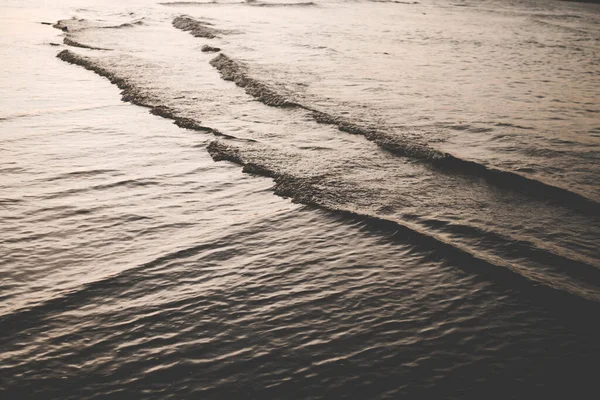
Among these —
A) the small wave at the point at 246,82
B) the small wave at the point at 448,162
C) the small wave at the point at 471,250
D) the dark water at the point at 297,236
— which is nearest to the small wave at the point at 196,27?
the small wave at the point at 246,82

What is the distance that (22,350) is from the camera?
2.30 metres

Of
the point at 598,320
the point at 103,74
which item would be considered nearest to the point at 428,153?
the point at 598,320

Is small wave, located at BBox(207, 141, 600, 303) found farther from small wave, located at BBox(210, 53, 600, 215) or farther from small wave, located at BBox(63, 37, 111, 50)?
small wave, located at BBox(63, 37, 111, 50)

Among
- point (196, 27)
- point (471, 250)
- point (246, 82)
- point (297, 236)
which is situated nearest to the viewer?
point (471, 250)

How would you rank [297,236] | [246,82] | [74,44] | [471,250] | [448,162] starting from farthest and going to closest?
[74,44], [246,82], [448,162], [297,236], [471,250]

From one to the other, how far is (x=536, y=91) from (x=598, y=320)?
5.28 m

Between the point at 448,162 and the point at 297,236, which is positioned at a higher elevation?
the point at 448,162

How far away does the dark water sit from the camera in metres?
2.25

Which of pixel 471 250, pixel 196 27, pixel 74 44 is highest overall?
pixel 196 27

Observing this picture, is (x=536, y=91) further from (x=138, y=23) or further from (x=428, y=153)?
(x=138, y=23)

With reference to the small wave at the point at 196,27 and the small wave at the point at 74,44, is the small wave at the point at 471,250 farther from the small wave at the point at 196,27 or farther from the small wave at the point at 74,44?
the small wave at the point at 196,27

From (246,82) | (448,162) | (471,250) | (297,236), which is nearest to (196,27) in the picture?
(246,82)

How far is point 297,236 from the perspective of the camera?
336 centimetres

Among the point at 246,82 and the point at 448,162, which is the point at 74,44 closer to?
the point at 246,82
